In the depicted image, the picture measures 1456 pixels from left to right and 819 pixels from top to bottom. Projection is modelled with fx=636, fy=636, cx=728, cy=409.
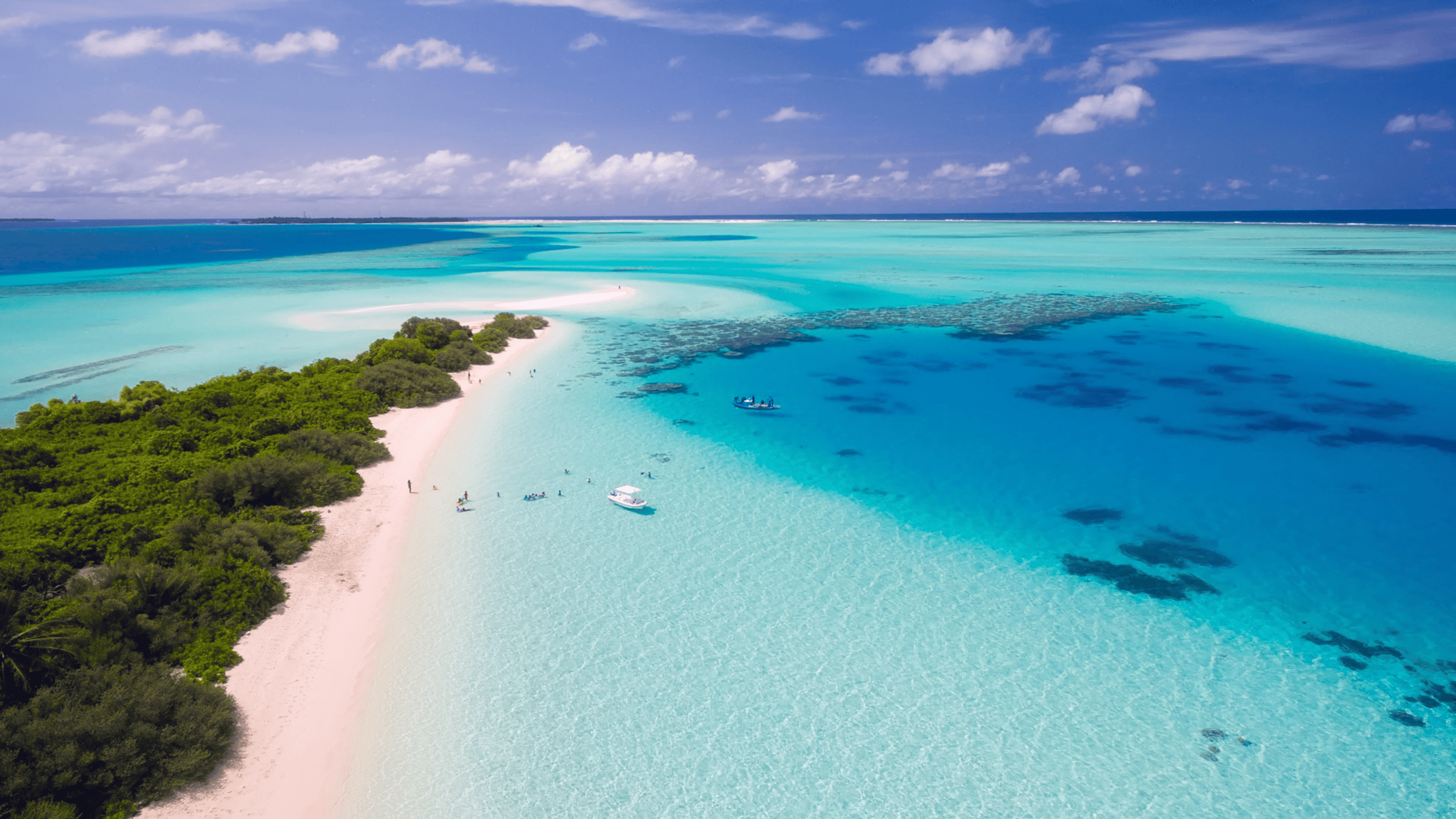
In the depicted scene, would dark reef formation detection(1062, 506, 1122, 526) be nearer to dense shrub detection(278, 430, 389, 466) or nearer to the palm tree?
dense shrub detection(278, 430, 389, 466)

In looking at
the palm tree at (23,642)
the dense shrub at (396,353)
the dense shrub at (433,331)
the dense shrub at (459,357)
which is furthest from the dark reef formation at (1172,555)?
the dense shrub at (433,331)

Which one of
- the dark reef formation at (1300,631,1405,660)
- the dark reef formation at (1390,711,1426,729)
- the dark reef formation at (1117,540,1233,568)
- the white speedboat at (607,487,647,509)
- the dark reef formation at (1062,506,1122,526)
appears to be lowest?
the dark reef formation at (1390,711,1426,729)

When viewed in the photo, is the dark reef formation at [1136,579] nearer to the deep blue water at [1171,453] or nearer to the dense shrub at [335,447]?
the deep blue water at [1171,453]

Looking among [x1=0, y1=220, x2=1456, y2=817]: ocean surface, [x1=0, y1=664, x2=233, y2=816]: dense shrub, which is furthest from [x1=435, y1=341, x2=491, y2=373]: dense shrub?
[x1=0, y1=664, x2=233, y2=816]: dense shrub

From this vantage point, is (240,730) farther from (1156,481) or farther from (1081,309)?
(1081,309)

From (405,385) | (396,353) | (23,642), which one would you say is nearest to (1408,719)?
(23,642)

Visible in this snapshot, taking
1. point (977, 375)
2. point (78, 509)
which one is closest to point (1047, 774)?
point (78, 509)
